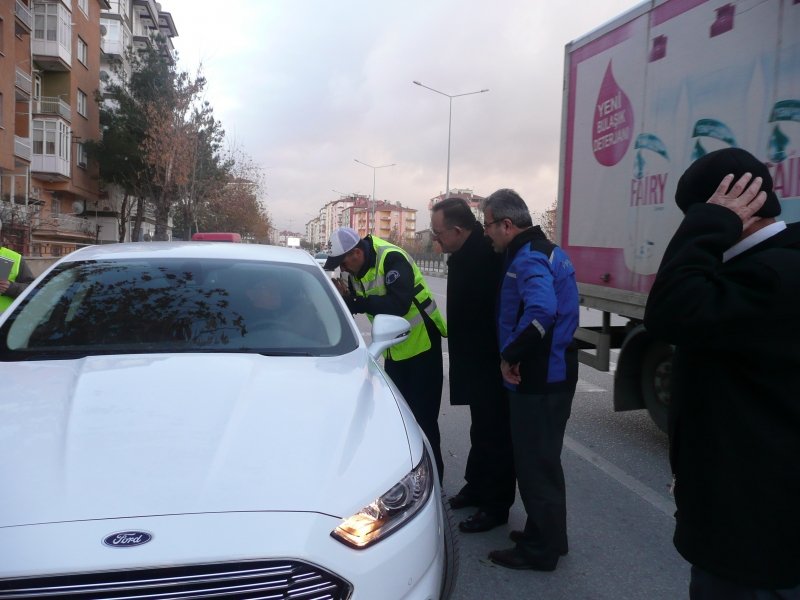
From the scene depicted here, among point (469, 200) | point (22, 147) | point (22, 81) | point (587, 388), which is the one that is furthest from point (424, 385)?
point (469, 200)

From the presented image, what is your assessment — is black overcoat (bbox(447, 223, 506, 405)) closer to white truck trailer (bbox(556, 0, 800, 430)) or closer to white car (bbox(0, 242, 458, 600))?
white car (bbox(0, 242, 458, 600))

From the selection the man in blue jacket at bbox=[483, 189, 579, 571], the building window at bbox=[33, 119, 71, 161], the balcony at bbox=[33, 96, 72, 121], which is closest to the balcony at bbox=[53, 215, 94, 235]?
the building window at bbox=[33, 119, 71, 161]

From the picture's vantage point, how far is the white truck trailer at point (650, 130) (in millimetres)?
3934

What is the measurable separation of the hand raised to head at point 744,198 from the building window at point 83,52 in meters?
44.4

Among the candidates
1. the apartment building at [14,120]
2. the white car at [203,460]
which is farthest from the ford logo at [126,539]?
the apartment building at [14,120]

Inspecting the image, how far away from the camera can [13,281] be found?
504cm

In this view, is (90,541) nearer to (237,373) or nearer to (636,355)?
(237,373)

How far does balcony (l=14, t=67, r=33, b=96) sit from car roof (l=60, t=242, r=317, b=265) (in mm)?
30889

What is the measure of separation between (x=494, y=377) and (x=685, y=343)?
2.21 meters

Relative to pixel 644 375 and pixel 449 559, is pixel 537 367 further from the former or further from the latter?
pixel 644 375

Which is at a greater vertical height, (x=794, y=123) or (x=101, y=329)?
(x=794, y=123)

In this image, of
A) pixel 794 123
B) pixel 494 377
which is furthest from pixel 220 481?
pixel 794 123

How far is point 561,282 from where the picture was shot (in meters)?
3.11

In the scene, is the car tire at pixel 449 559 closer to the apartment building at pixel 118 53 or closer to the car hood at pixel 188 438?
the car hood at pixel 188 438
